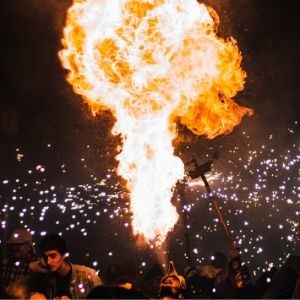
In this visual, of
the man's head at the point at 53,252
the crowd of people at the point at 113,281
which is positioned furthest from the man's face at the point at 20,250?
the man's head at the point at 53,252

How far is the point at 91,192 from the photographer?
1356cm

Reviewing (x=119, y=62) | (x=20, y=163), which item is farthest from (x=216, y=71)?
(x=20, y=163)

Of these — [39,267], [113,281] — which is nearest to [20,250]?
[39,267]

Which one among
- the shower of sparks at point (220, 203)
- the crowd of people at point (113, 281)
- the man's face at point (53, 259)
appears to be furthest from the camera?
the shower of sparks at point (220, 203)

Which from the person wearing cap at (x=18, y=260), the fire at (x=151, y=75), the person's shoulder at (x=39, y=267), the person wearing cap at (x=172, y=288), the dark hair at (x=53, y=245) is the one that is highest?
the fire at (x=151, y=75)

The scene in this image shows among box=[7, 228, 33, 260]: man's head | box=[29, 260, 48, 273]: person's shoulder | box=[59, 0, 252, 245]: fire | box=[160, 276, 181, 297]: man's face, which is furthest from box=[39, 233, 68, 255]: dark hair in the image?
box=[59, 0, 252, 245]: fire

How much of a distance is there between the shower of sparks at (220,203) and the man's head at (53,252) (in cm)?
706

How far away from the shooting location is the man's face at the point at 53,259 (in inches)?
174

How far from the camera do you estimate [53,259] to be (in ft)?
14.6

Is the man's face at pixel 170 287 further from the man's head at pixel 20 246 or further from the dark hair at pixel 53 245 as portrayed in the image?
the man's head at pixel 20 246

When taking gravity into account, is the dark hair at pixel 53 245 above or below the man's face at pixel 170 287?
above

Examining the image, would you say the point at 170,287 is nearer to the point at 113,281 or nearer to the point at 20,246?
the point at 113,281

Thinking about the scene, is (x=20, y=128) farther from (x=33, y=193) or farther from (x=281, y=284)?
(x=281, y=284)

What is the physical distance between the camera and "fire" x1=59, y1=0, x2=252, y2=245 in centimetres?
754
